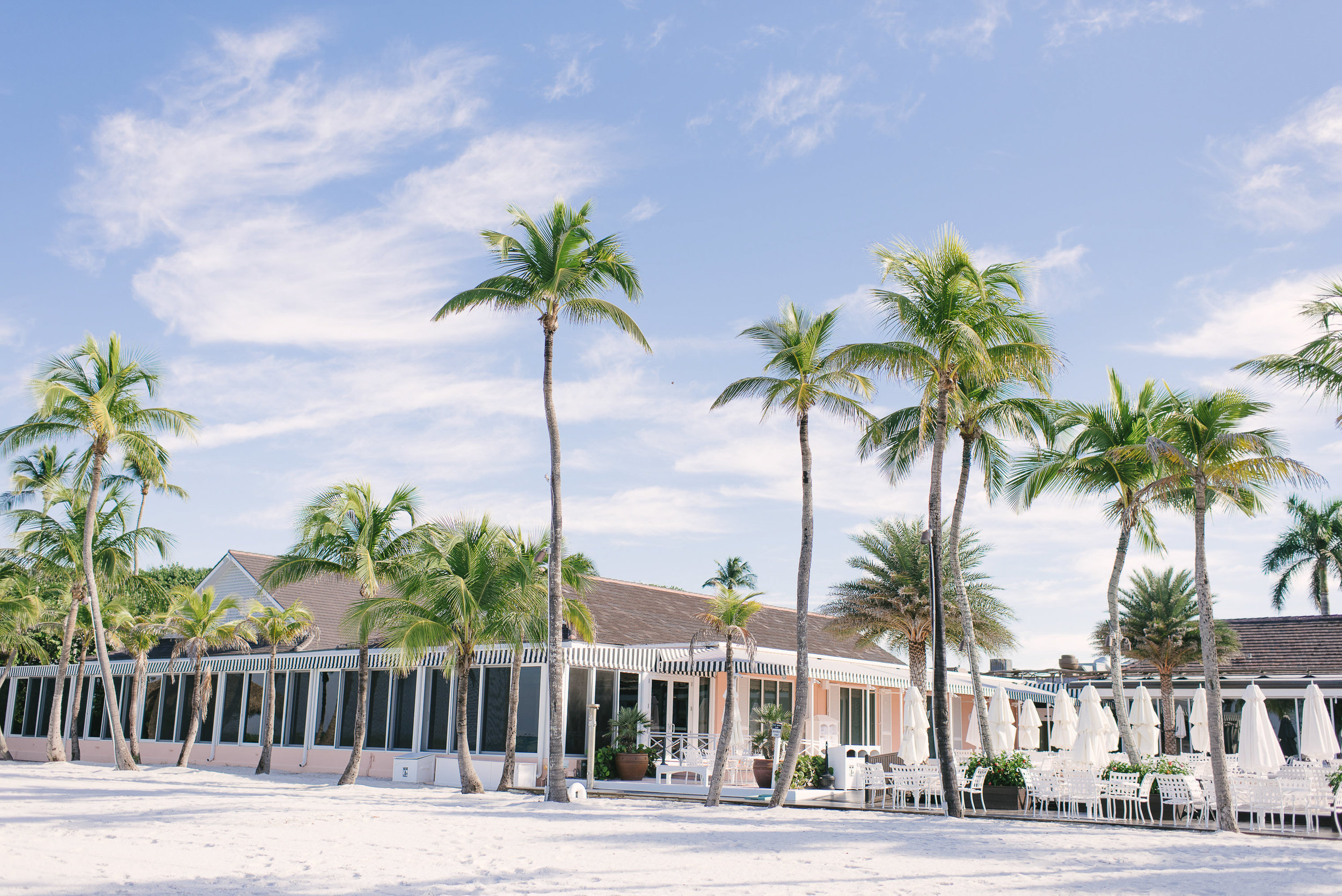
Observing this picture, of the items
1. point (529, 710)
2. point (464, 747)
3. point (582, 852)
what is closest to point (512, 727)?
point (464, 747)

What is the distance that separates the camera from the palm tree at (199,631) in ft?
89.6

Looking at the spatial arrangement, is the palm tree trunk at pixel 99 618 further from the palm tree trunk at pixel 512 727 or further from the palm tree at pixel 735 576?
the palm tree at pixel 735 576

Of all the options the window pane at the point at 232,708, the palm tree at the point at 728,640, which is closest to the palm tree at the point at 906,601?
the palm tree at the point at 728,640

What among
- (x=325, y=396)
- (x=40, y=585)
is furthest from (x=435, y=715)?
(x=40, y=585)

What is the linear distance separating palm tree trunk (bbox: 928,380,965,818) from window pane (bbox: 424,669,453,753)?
11813mm

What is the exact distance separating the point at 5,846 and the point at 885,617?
21864 mm

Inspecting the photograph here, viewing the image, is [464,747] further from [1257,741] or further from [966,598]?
[1257,741]

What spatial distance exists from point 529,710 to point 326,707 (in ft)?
23.0

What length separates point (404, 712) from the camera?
2581 cm

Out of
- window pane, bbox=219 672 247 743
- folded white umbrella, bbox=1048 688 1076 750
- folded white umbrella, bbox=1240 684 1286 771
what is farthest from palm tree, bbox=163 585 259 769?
folded white umbrella, bbox=1240 684 1286 771

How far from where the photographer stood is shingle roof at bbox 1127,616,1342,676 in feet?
105

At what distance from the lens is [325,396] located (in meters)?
20.8

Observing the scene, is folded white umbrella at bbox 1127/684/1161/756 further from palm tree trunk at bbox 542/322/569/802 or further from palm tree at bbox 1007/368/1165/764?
palm tree trunk at bbox 542/322/569/802

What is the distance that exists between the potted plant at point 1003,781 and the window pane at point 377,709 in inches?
554
